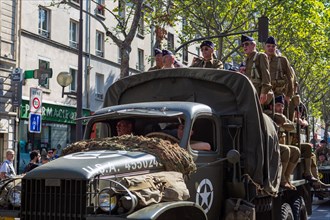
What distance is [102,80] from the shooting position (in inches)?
1299

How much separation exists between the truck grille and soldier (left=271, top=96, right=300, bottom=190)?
399cm

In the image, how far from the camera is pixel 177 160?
6.38 m

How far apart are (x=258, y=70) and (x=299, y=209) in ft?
8.13

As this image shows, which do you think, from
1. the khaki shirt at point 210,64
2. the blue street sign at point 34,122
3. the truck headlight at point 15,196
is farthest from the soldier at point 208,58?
the blue street sign at point 34,122

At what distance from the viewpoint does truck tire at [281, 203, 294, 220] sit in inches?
342


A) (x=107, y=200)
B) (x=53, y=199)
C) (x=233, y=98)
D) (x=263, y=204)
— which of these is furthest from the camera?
(x=263, y=204)

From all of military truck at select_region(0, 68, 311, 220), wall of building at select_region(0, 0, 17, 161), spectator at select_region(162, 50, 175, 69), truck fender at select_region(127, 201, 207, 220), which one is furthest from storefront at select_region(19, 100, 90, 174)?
truck fender at select_region(127, 201, 207, 220)

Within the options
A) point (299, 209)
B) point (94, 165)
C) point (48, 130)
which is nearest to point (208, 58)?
point (299, 209)

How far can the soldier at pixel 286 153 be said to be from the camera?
8656mm

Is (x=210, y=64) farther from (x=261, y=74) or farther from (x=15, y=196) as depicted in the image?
(x=15, y=196)

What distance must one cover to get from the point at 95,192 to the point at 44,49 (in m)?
23.0

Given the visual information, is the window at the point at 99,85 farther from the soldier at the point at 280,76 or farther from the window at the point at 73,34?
the soldier at the point at 280,76

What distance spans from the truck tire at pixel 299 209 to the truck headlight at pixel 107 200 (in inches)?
182

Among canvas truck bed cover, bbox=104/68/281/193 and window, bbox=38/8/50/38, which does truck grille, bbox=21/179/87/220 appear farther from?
window, bbox=38/8/50/38
